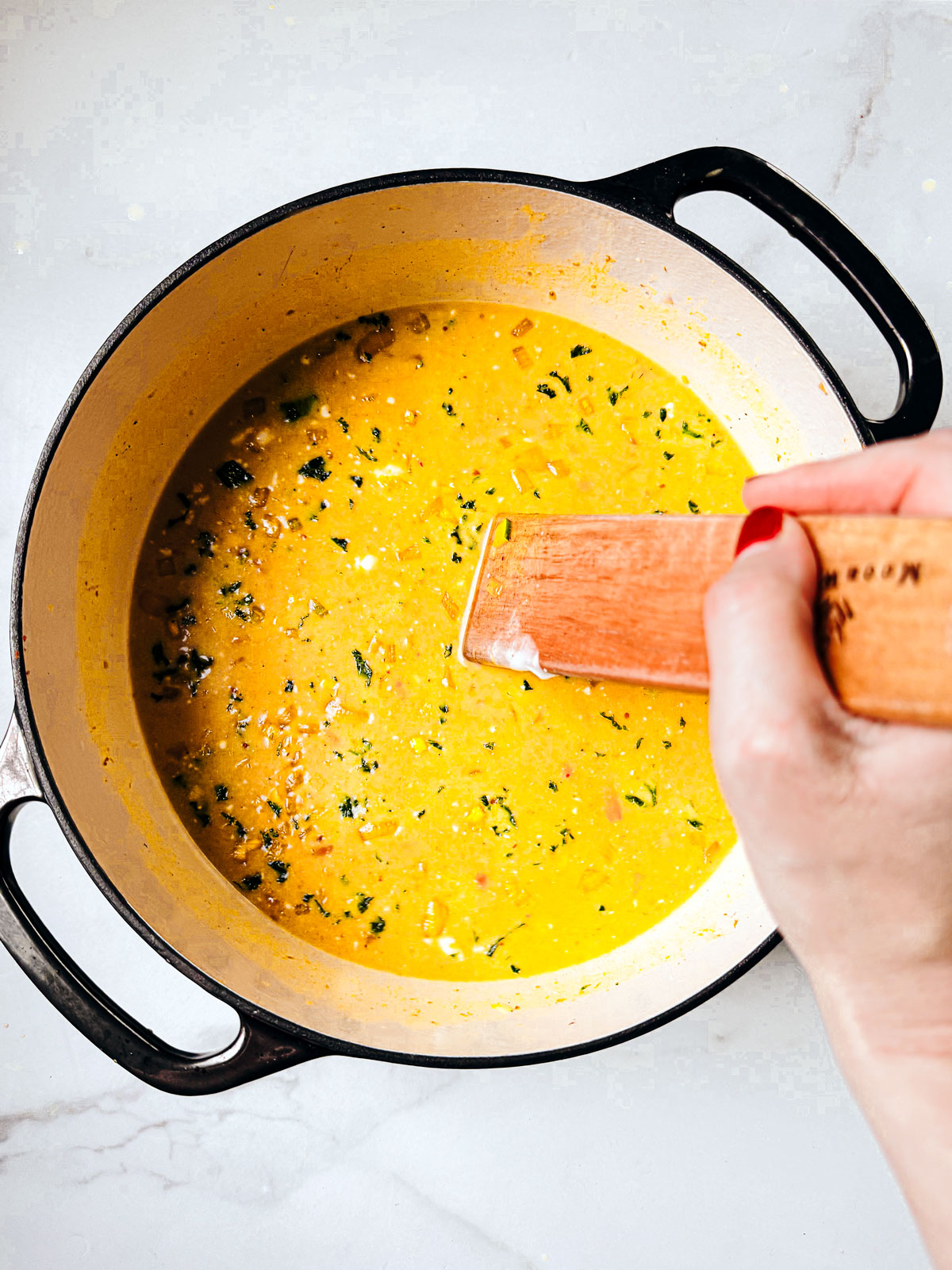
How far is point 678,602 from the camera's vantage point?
0.98 metres

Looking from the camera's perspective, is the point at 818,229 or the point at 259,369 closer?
the point at 818,229

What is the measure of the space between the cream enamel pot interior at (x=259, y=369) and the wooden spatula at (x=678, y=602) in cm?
47

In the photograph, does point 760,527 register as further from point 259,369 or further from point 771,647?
point 259,369

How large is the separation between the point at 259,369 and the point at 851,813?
126cm

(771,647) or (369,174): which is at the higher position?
(369,174)

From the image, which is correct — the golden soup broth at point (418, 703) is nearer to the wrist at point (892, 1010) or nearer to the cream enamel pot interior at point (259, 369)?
the cream enamel pot interior at point (259, 369)

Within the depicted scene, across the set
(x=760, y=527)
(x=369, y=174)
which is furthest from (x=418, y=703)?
(x=369, y=174)

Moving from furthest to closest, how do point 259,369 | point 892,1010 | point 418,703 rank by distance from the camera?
point 259,369
point 418,703
point 892,1010

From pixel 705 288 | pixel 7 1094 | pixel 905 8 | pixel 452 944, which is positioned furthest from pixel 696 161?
pixel 7 1094

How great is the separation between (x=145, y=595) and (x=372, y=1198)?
113cm

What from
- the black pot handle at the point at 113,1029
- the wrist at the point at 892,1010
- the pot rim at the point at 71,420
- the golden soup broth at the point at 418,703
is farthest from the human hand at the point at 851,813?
the black pot handle at the point at 113,1029

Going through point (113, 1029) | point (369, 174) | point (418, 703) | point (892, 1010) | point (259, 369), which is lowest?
point (892, 1010)

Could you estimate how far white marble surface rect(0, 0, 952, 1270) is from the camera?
1524 millimetres

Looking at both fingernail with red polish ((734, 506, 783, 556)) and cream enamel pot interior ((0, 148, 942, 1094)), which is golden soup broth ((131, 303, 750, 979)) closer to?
cream enamel pot interior ((0, 148, 942, 1094))
